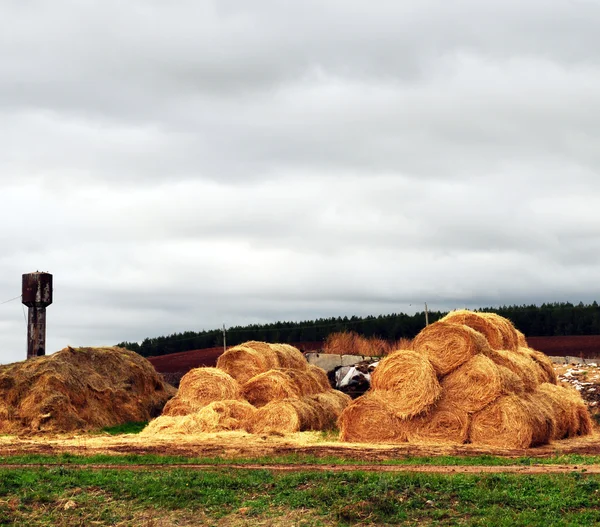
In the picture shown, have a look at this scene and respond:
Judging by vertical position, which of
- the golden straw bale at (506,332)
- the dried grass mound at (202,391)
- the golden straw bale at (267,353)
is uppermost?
the golden straw bale at (506,332)

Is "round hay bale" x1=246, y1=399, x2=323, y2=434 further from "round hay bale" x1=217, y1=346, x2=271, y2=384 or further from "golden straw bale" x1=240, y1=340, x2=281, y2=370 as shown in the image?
"golden straw bale" x1=240, y1=340, x2=281, y2=370

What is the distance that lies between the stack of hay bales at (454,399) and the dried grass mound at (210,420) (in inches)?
132

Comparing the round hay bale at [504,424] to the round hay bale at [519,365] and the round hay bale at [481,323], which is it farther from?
the round hay bale at [481,323]

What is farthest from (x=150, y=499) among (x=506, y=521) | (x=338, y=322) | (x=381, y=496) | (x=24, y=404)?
(x=338, y=322)

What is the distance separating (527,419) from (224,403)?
8444 mm

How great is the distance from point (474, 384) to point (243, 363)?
835cm

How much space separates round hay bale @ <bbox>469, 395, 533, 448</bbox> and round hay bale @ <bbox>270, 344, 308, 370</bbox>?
828cm

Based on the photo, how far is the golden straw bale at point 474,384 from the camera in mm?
19578

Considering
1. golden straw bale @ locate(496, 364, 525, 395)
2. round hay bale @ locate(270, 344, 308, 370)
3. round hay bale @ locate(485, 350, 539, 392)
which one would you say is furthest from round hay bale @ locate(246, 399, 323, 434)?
golden straw bale @ locate(496, 364, 525, 395)

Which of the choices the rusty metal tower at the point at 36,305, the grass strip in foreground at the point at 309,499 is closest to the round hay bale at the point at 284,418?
the grass strip in foreground at the point at 309,499

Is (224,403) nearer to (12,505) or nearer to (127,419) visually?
(127,419)

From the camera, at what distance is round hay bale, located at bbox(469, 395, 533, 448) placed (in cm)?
1903

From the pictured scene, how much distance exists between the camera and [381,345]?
140ft

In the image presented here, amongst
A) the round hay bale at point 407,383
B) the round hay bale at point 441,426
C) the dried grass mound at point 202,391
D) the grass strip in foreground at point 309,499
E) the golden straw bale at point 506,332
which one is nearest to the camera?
the grass strip in foreground at point 309,499
